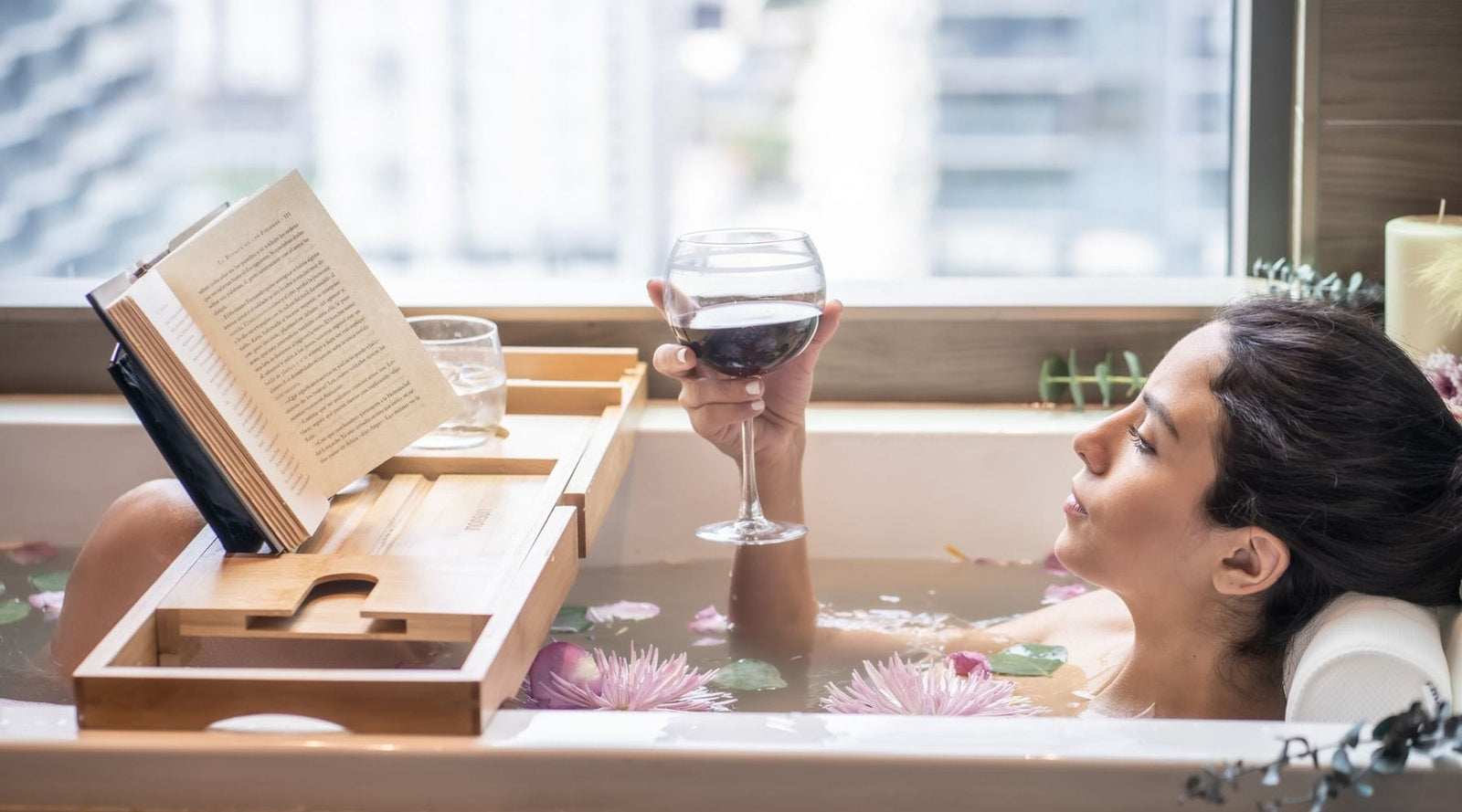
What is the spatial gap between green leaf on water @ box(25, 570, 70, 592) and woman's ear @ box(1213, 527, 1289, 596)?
4.55 feet

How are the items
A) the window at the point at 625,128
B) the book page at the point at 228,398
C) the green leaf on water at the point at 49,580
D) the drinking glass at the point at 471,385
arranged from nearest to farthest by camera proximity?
the book page at the point at 228,398
the drinking glass at the point at 471,385
the green leaf on water at the point at 49,580
the window at the point at 625,128

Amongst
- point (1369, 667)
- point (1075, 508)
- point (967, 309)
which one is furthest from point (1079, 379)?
point (1369, 667)

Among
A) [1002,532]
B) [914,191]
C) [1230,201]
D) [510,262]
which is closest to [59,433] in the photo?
[1002,532]

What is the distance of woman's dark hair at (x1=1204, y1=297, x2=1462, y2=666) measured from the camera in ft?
3.99

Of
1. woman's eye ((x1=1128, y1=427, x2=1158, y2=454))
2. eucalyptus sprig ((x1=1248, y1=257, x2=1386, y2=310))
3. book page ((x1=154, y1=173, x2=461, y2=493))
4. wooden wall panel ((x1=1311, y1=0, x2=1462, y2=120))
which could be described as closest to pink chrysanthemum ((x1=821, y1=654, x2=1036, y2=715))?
woman's eye ((x1=1128, y1=427, x2=1158, y2=454))

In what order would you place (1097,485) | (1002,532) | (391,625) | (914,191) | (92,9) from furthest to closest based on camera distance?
(914,191)
(92,9)
(1002,532)
(1097,485)
(391,625)

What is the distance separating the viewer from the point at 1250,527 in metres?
1.27

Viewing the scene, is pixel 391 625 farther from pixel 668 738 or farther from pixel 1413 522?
pixel 1413 522

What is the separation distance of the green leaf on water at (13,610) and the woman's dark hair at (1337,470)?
1.36m

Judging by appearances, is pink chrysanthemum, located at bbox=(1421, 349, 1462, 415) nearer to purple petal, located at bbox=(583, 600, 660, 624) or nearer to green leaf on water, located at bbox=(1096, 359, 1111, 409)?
green leaf on water, located at bbox=(1096, 359, 1111, 409)

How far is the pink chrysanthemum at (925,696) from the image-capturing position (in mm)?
1273

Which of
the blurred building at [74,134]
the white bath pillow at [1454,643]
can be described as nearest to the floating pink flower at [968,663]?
the white bath pillow at [1454,643]

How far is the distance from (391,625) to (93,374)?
1217 mm

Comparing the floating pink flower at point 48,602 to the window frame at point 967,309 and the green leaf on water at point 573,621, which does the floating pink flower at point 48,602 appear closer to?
the window frame at point 967,309
